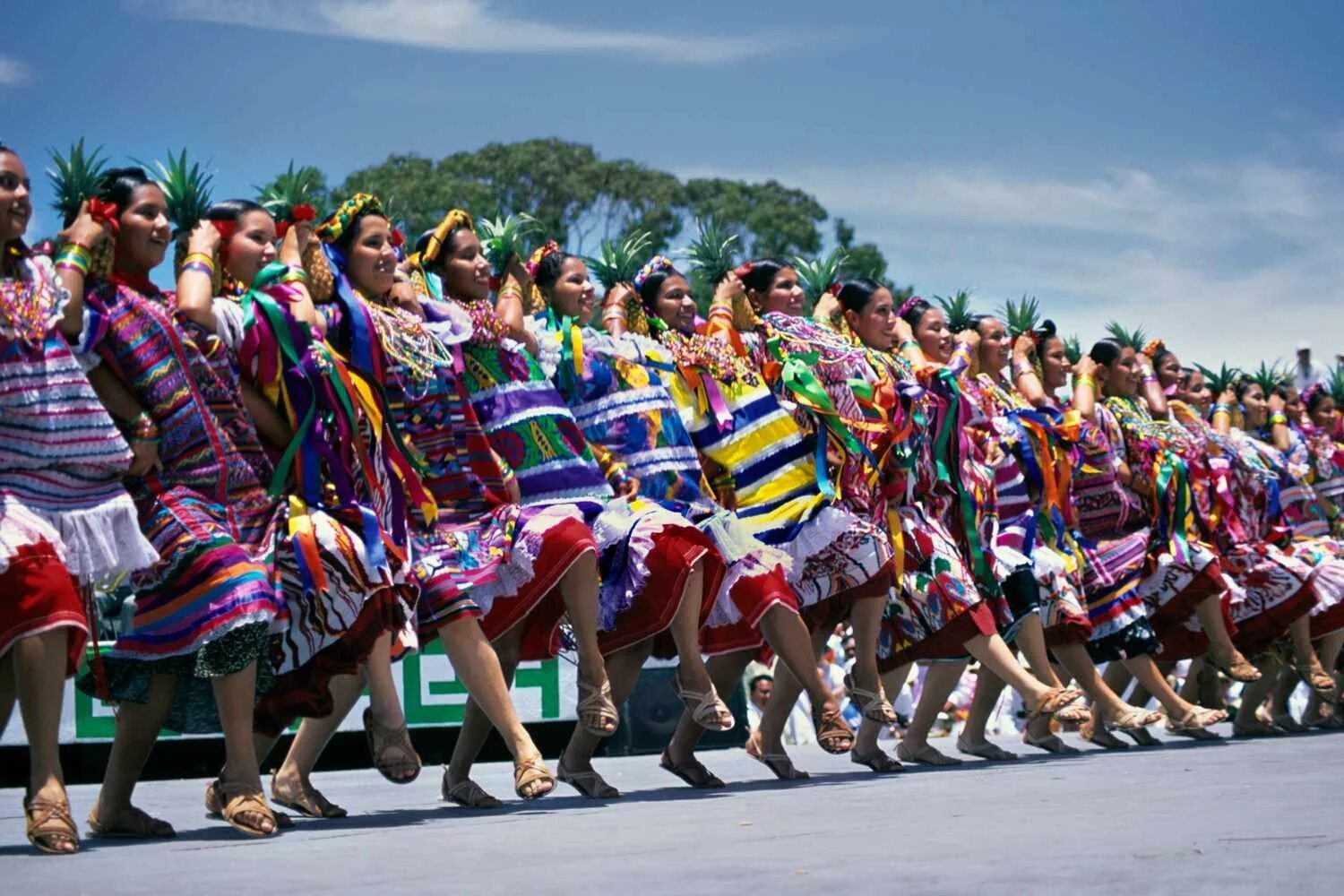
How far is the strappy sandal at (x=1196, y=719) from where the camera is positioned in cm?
1007

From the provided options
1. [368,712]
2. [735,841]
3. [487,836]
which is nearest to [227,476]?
[368,712]

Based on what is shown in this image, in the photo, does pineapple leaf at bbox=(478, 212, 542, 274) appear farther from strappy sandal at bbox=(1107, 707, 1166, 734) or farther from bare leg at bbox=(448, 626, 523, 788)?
strappy sandal at bbox=(1107, 707, 1166, 734)

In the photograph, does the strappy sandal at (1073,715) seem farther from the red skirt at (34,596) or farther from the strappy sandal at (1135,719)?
the red skirt at (34,596)

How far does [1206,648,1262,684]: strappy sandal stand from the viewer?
10.5 m

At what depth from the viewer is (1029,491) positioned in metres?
9.91

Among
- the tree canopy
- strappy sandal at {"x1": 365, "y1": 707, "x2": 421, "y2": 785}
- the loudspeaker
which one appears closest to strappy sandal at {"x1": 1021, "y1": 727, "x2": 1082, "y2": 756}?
the loudspeaker

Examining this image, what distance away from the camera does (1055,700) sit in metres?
Result: 8.66

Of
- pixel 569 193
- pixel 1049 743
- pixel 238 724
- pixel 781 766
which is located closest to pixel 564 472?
pixel 781 766

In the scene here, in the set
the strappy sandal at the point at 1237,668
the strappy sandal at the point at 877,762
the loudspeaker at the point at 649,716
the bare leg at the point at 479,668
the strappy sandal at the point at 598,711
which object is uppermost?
the bare leg at the point at 479,668

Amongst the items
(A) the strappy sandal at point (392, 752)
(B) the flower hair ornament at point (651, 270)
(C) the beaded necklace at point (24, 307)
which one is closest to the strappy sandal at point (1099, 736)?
(B) the flower hair ornament at point (651, 270)

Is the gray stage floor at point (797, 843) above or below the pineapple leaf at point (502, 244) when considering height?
below

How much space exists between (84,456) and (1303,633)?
780 cm

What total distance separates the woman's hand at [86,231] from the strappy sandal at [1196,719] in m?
6.23

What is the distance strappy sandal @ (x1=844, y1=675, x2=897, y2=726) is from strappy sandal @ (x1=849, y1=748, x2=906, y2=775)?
1.74 ft
